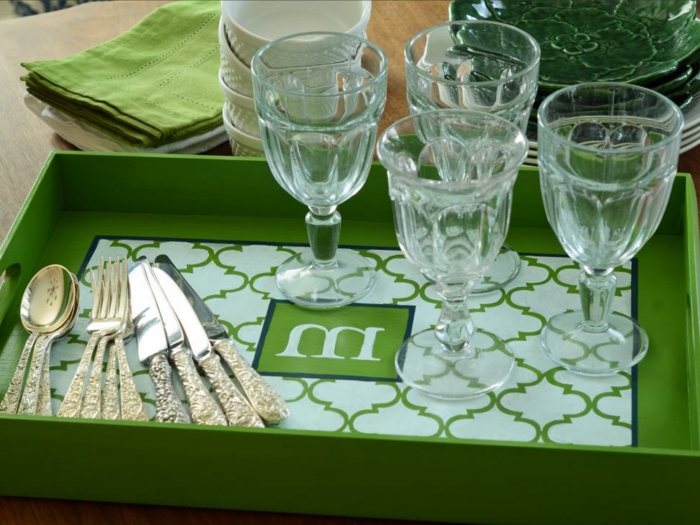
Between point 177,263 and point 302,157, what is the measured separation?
0.61ft

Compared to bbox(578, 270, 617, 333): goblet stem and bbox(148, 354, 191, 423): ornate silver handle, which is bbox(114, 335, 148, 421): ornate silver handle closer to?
bbox(148, 354, 191, 423): ornate silver handle

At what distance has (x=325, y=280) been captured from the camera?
96 cm

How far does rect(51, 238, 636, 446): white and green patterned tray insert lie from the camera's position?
0.80 m

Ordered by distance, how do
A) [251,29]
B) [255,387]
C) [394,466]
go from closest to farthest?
[394,466] → [255,387] → [251,29]

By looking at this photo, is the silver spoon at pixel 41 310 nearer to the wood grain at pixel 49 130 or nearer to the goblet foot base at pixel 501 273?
the wood grain at pixel 49 130

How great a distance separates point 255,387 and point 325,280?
0.56 ft

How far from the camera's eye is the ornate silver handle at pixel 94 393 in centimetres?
80

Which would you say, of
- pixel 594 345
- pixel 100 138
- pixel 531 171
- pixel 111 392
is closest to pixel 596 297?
pixel 594 345

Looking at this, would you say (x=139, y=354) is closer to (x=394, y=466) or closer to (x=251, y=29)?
(x=394, y=466)

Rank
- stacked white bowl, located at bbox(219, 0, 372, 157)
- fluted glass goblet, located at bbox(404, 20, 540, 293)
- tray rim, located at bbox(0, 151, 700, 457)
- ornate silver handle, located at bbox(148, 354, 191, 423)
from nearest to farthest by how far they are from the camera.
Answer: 1. tray rim, located at bbox(0, 151, 700, 457)
2. ornate silver handle, located at bbox(148, 354, 191, 423)
3. fluted glass goblet, located at bbox(404, 20, 540, 293)
4. stacked white bowl, located at bbox(219, 0, 372, 157)

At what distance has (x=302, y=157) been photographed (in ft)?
2.89

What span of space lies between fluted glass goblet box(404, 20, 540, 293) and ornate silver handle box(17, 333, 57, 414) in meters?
0.37

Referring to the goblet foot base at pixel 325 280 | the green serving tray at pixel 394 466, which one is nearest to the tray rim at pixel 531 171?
the green serving tray at pixel 394 466

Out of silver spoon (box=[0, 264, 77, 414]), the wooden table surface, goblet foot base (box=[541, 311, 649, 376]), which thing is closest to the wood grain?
the wooden table surface
